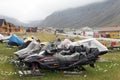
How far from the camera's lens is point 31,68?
21281 millimetres

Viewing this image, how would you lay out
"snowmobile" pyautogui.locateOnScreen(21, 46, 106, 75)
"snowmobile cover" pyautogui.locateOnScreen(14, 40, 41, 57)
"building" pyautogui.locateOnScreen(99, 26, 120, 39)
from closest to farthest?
1. "snowmobile" pyautogui.locateOnScreen(21, 46, 106, 75)
2. "snowmobile cover" pyautogui.locateOnScreen(14, 40, 41, 57)
3. "building" pyautogui.locateOnScreen(99, 26, 120, 39)

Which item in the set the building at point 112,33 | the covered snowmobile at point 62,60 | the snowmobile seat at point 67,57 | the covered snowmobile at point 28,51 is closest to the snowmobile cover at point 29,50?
the covered snowmobile at point 28,51

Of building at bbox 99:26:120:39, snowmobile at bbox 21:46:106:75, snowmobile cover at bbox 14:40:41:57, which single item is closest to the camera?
snowmobile at bbox 21:46:106:75

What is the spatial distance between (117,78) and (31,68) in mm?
5906

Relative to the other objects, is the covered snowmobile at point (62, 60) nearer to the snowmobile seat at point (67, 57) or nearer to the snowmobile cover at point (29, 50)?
the snowmobile seat at point (67, 57)

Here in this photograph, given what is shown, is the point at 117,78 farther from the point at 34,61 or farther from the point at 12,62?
the point at 12,62

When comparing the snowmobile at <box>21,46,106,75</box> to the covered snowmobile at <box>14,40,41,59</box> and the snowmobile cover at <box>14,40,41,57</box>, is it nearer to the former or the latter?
the covered snowmobile at <box>14,40,41,59</box>

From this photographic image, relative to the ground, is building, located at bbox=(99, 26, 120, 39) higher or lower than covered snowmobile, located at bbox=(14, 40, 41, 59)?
lower

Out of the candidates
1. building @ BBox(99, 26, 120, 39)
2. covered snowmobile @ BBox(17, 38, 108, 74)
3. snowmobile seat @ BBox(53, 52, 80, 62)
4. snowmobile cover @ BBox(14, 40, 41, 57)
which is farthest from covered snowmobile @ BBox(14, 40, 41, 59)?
building @ BBox(99, 26, 120, 39)

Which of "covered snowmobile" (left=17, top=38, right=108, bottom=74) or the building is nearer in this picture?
"covered snowmobile" (left=17, top=38, right=108, bottom=74)

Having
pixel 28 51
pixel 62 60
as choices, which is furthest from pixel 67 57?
pixel 28 51

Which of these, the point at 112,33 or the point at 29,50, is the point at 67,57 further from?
the point at 112,33

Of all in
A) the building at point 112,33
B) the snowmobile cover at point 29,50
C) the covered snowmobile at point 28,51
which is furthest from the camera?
the building at point 112,33

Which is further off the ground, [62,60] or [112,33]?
[62,60]
